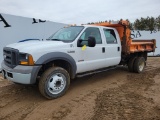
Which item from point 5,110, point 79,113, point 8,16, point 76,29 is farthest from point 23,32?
Answer: point 79,113

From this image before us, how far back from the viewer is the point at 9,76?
4672 mm

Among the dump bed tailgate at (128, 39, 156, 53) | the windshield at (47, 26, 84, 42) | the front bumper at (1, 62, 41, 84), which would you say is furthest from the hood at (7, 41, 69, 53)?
the dump bed tailgate at (128, 39, 156, 53)

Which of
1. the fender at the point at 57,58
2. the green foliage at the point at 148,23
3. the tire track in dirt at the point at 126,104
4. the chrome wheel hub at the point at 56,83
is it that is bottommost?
the tire track in dirt at the point at 126,104

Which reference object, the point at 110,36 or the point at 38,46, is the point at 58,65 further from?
the point at 110,36

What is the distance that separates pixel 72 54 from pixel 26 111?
1847 millimetres

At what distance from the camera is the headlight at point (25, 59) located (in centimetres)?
427

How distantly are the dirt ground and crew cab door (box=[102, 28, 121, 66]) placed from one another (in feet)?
2.56

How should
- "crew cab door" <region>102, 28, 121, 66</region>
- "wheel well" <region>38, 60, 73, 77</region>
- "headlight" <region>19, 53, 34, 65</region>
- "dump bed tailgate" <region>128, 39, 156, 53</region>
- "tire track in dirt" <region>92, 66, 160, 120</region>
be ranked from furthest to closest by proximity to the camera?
"dump bed tailgate" <region>128, 39, 156, 53</region> < "crew cab door" <region>102, 28, 121, 66</region> < "wheel well" <region>38, 60, 73, 77</region> < "headlight" <region>19, 53, 34, 65</region> < "tire track in dirt" <region>92, 66, 160, 120</region>

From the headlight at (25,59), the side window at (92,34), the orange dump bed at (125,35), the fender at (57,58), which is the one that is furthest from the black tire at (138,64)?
the headlight at (25,59)

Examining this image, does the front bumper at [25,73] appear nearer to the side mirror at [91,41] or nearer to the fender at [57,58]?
the fender at [57,58]

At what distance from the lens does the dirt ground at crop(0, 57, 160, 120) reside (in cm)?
387

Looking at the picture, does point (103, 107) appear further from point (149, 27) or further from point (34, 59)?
point (149, 27)

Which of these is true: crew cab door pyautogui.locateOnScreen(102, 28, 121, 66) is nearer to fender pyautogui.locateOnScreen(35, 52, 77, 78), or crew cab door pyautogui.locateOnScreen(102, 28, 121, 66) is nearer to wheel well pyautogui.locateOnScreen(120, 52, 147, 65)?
wheel well pyautogui.locateOnScreen(120, 52, 147, 65)

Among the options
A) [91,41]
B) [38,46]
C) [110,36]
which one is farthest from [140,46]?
[38,46]
